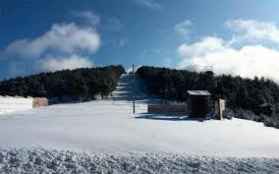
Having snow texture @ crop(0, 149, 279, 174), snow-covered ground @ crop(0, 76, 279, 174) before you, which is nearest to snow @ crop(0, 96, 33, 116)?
Result: snow-covered ground @ crop(0, 76, 279, 174)

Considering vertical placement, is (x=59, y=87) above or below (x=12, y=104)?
above

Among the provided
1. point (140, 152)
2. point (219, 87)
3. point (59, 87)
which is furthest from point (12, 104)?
point (219, 87)

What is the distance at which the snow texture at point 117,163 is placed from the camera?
9883 mm

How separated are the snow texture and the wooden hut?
17423 millimetres

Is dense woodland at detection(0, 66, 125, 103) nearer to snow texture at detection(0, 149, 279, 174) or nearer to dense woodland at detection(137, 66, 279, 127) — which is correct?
dense woodland at detection(137, 66, 279, 127)

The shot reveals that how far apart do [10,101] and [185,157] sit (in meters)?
29.7

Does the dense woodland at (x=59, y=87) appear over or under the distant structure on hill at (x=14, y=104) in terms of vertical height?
over

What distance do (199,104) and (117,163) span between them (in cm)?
1953

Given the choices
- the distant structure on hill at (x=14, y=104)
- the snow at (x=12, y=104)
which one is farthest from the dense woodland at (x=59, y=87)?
the snow at (x=12, y=104)

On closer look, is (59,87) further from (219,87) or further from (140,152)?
(140,152)

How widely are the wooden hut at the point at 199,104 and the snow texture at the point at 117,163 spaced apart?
1742 centimetres

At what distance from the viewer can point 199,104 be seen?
2922cm

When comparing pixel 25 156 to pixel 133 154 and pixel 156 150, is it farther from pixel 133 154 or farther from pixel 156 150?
pixel 156 150

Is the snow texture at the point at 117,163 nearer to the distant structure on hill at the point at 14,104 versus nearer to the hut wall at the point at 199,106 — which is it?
the hut wall at the point at 199,106
